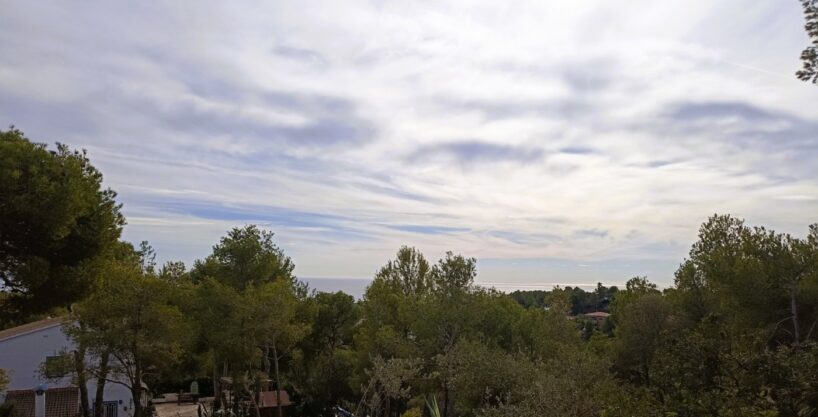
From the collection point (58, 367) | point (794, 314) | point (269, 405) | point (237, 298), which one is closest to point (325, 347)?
point (269, 405)

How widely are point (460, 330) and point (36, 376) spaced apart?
18129 millimetres

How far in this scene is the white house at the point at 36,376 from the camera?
944 inches

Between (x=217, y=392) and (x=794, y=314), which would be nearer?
(x=794, y=314)

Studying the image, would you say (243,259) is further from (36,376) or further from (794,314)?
(794,314)

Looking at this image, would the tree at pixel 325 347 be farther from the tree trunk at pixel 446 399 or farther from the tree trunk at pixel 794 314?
the tree trunk at pixel 794 314

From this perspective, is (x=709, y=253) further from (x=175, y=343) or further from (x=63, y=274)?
(x=63, y=274)

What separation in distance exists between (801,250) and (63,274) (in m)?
20.7

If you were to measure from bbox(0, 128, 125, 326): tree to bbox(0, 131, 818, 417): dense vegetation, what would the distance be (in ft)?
0.24

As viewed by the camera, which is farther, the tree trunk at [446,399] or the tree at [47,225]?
the tree trunk at [446,399]

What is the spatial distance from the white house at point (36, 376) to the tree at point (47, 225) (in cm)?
1328

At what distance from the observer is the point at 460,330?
21531 millimetres

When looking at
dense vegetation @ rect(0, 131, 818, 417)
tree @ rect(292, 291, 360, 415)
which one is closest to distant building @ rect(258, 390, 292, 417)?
dense vegetation @ rect(0, 131, 818, 417)

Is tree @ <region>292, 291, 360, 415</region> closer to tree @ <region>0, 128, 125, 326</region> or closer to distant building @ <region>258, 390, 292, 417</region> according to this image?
distant building @ <region>258, 390, 292, 417</region>

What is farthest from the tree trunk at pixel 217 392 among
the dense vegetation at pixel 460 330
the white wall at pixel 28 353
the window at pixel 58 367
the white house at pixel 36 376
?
the window at pixel 58 367
